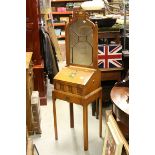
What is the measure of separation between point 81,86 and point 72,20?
731 mm

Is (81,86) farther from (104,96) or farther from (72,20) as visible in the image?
(104,96)

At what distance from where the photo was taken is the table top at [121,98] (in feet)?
6.64

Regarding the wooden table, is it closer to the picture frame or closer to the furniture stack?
the picture frame

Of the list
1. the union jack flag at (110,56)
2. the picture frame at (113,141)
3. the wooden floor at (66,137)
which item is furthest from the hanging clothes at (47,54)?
the picture frame at (113,141)

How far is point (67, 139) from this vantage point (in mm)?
3279

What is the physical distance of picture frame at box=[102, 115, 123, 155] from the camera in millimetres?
1910

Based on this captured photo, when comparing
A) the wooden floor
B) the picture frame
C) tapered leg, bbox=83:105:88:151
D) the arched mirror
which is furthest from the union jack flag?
the picture frame

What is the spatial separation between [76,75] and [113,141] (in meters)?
1.07

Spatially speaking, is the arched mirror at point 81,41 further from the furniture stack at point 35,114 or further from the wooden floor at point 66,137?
the wooden floor at point 66,137

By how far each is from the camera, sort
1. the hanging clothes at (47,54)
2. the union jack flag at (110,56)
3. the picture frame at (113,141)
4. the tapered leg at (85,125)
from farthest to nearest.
Answer: the hanging clothes at (47,54) < the union jack flag at (110,56) < the tapered leg at (85,125) < the picture frame at (113,141)

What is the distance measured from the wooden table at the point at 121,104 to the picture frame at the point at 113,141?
0.09m

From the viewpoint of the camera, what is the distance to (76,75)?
298 centimetres

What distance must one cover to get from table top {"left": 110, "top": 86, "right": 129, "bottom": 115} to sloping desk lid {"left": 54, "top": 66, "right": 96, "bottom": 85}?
0.55 metres
